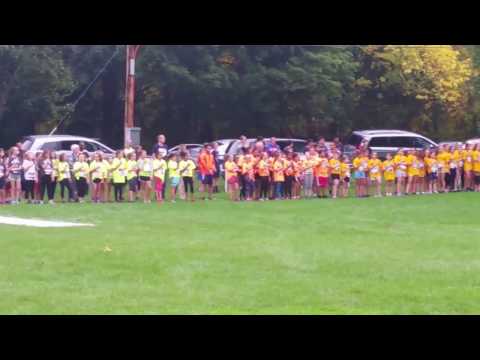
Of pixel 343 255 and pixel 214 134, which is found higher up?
pixel 214 134

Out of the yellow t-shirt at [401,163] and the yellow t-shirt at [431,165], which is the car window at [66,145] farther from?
the yellow t-shirt at [431,165]

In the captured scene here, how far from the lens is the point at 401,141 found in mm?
39281

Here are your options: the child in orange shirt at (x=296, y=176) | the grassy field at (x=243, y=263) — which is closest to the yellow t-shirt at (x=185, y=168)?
the child in orange shirt at (x=296, y=176)

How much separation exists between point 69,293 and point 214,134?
37992 mm

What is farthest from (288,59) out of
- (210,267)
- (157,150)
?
(210,267)

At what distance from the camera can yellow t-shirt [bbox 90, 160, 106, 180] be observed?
2648 centimetres

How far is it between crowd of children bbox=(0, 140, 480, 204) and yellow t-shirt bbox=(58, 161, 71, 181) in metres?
0.03

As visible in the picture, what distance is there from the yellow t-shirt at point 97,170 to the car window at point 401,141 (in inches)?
644

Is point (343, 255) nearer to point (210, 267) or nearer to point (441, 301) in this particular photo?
point (210, 267)

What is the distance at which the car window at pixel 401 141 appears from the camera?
39.1m

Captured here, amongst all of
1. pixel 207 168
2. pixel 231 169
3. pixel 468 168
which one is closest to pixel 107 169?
pixel 207 168

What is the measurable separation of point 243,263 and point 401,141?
26.1 metres

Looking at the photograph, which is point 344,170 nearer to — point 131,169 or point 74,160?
point 131,169

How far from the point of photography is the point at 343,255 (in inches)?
605
